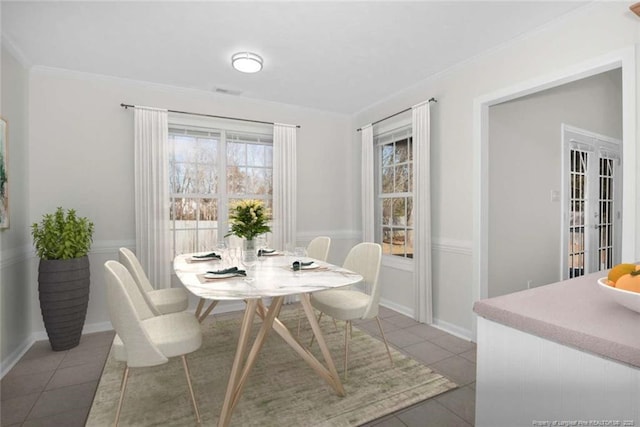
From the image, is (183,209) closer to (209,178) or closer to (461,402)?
(209,178)

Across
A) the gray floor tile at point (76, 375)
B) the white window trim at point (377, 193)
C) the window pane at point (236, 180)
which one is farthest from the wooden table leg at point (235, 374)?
the window pane at point (236, 180)

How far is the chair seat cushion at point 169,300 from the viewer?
2658 mm

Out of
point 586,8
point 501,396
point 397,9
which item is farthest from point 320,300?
point 586,8

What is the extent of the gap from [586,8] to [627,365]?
2.74 m

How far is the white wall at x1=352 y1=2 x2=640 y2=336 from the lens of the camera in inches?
91.9

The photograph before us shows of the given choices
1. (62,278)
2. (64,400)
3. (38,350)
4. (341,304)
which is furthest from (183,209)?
(341,304)

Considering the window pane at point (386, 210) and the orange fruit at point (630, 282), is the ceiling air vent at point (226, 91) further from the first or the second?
the orange fruit at point (630, 282)

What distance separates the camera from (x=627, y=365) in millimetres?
657

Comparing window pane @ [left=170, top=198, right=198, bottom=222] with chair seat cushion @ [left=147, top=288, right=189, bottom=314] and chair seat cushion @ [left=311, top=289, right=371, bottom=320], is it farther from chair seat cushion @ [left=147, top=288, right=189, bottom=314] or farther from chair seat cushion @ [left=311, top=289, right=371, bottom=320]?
chair seat cushion @ [left=311, top=289, right=371, bottom=320]

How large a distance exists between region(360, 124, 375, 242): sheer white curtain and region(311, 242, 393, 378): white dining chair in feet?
4.85

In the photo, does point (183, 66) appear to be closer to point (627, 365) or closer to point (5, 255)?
point (5, 255)

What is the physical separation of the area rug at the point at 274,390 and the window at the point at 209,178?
5.25 ft

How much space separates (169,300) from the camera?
2730 millimetres

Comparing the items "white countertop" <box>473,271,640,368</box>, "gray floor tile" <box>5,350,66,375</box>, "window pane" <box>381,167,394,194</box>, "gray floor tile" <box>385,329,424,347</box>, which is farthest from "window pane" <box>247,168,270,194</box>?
"white countertop" <box>473,271,640,368</box>
